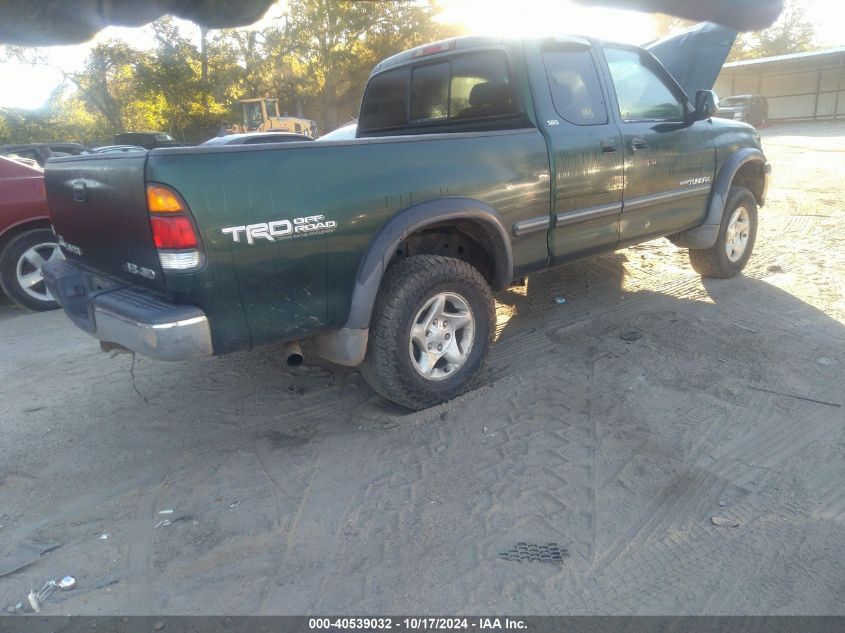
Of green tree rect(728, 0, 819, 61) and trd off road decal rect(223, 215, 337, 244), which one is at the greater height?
green tree rect(728, 0, 819, 61)

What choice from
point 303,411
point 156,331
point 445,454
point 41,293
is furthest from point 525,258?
point 41,293

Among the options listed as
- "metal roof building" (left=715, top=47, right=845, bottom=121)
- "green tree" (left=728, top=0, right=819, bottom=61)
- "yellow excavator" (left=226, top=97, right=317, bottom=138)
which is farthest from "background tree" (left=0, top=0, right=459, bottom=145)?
"green tree" (left=728, top=0, right=819, bottom=61)

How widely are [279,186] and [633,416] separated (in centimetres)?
222

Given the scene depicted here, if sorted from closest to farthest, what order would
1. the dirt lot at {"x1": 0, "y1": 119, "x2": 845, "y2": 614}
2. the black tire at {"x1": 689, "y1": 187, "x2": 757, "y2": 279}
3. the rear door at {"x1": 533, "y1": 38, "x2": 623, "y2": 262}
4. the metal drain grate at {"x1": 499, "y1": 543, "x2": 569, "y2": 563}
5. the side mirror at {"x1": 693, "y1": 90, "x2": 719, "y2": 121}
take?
1. the dirt lot at {"x1": 0, "y1": 119, "x2": 845, "y2": 614}
2. the metal drain grate at {"x1": 499, "y1": 543, "x2": 569, "y2": 563}
3. the rear door at {"x1": 533, "y1": 38, "x2": 623, "y2": 262}
4. the side mirror at {"x1": 693, "y1": 90, "x2": 719, "y2": 121}
5. the black tire at {"x1": 689, "y1": 187, "x2": 757, "y2": 279}

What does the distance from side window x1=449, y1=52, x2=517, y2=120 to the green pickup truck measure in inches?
0.4

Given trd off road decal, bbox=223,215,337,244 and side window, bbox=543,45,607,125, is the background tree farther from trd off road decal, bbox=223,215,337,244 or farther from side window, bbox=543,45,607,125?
trd off road decal, bbox=223,215,337,244

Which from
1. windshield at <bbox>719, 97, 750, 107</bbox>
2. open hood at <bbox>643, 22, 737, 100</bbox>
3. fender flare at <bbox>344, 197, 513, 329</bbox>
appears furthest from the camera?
windshield at <bbox>719, 97, 750, 107</bbox>

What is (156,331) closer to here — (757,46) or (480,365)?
(480,365)

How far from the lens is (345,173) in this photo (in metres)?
2.92

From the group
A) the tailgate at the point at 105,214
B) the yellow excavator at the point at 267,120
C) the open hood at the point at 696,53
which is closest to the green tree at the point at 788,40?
the yellow excavator at the point at 267,120

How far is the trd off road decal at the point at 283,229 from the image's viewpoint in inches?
105

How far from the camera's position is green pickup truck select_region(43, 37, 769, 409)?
267 cm

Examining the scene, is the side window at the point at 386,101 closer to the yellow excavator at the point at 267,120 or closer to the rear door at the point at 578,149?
the rear door at the point at 578,149

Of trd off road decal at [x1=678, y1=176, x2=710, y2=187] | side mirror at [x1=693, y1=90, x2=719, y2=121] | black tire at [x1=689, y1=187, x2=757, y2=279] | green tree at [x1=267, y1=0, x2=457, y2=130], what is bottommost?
black tire at [x1=689, y1=187, x2=757, y2=279]
